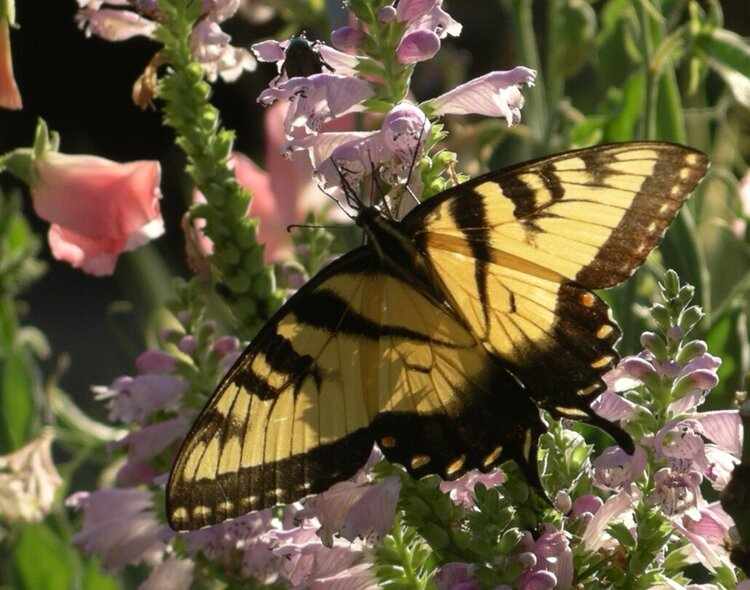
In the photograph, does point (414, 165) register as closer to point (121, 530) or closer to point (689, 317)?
point (689, 317)

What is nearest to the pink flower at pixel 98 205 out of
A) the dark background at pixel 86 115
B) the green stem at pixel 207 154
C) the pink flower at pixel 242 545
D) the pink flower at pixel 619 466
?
the green stem at pixel 207 154

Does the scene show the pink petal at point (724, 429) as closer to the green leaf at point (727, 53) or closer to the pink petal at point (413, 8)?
the pink petal at point (413, 8)

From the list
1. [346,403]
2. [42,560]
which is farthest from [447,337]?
[42,560]

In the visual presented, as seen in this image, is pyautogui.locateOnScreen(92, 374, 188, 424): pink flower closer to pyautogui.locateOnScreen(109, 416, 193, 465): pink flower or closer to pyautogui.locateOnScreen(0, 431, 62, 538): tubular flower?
pyautogui.locateOnScreen(109, 416, 193, 465): pink flower

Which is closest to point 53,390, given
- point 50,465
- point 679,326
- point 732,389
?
point 50,465

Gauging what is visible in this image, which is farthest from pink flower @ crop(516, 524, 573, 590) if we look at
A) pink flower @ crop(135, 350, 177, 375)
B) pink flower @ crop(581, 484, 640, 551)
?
pink flower @ crop(135, 350, 177, 375)

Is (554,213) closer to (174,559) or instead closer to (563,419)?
(563,419)

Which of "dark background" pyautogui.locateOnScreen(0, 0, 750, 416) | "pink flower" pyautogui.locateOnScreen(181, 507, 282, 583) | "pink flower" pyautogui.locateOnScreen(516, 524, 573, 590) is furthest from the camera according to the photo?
"dark background" pyautogui.locateOnScreen(0, 0, 750, 416)
